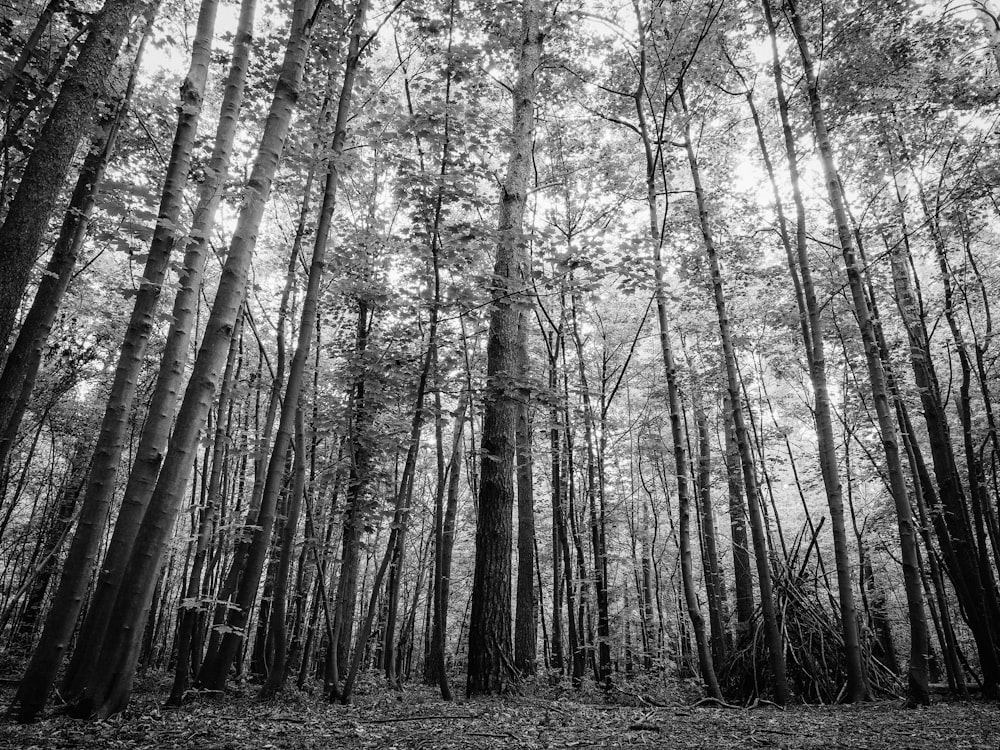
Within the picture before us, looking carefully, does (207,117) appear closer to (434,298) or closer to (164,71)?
(164,71)

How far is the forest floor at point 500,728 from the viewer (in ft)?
10.0

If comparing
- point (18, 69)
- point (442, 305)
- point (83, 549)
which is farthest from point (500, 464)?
point (18, 69)

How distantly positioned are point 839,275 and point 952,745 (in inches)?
249

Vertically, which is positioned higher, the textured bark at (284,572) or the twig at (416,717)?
the textured bark at (284,572)

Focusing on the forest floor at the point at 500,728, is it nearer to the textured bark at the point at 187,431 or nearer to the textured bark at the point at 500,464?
the textured bark at the point at 187,431

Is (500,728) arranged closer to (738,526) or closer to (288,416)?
(288,416)

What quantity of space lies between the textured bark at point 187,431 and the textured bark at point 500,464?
6.78ft

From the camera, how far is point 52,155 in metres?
3.96

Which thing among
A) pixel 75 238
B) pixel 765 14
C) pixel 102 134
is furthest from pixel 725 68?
pixel 75 238

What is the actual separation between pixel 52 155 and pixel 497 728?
5281 millimetres

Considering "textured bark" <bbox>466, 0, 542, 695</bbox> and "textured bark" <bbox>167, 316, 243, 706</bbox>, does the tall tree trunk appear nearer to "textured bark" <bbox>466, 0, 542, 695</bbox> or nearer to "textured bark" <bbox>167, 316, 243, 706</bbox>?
"textured bark" <bbox>167, 316, 243, 706</bbox>

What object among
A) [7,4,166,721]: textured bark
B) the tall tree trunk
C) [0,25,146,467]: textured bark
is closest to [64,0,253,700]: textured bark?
the tall tree trunk

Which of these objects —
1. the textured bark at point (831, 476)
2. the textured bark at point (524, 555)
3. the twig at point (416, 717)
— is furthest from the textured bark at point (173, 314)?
the textured bark at point (831, 476)

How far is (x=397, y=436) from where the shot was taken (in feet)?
20.0
